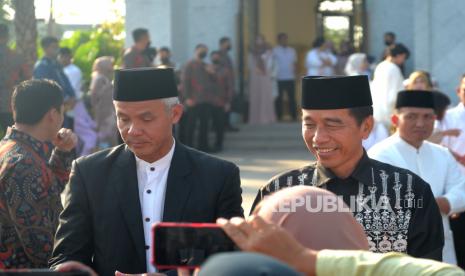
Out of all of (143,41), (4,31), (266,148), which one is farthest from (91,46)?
(4,31)

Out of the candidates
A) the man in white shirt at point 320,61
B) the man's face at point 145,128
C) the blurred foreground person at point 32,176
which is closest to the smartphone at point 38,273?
the man's face at point 145,128

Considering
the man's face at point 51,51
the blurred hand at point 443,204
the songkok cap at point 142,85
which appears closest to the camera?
the songkok cap at point 142,85

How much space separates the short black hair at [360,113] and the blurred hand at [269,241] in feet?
7.31

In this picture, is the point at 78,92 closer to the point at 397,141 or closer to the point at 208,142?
the point at 208,142

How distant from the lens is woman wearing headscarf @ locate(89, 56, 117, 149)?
57.1ft

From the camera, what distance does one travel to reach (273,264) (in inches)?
94.3

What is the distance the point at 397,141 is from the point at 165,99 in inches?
95.2

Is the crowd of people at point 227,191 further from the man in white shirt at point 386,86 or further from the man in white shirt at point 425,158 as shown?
the man in white shirt at point 386,86

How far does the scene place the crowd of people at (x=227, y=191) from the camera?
118 inches

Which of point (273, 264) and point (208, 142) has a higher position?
point (273, 264)

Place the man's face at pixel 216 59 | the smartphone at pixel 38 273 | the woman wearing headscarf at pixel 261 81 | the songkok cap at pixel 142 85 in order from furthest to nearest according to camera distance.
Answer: the woman wearing headscarf at pixel 261 81, the man's face at pixel 216 59, the songkok cap at pixel 142 85, the smartphone at pixel 38 273

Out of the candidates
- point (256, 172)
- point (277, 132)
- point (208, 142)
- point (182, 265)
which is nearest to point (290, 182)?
point (182, 265)

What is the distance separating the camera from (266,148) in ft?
73.6

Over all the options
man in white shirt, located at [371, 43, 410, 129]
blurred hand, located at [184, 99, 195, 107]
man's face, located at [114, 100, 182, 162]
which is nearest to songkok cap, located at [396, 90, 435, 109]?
man's face, located at [114, 100, 182, 162]
